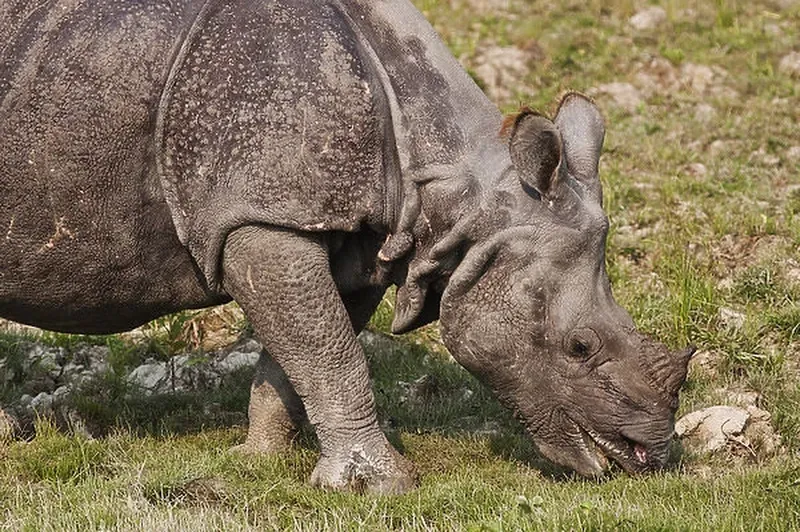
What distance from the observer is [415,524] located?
235 inches

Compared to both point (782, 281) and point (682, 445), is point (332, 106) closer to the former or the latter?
point (682, 445)

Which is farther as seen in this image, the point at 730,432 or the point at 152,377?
the point at 152,377

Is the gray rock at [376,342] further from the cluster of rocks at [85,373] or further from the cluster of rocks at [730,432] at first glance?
the cluster of rocks at [730,432]

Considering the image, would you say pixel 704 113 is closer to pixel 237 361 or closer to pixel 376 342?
pixel 376 342

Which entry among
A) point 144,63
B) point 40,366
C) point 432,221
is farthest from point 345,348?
point 40,366

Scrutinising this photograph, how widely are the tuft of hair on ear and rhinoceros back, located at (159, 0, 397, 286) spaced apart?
546 millimetres

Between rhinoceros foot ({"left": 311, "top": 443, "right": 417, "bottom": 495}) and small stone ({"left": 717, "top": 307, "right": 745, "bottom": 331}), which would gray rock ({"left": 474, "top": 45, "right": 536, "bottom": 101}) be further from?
rhinoceros foot ({"left": 311, "top": 443, "right": 417, "bottom": 495})

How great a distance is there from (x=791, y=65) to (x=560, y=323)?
Answer: 8360 mm

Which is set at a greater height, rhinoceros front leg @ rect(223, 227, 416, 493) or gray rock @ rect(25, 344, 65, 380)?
rhinoceros front leg @ rect(223, 227, 416, 493)

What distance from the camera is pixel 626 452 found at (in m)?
6.72

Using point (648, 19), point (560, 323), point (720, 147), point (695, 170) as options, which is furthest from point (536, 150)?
point (648, 19)

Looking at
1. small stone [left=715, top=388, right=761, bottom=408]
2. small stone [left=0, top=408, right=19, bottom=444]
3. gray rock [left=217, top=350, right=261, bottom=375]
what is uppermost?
small stone [left=0, top=408, right=19, bottom=444]

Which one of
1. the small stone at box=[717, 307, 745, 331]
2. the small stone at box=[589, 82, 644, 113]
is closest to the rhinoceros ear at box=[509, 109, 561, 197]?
the small stone at box=[717, 307, 745, 331]

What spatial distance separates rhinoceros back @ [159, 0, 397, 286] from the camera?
20.4ft
